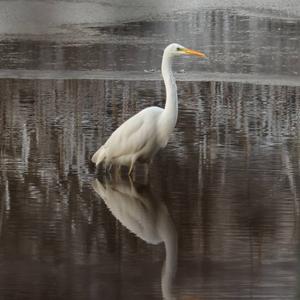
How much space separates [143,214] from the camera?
1006 centimetres

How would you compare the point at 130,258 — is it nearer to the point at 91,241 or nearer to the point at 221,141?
the point at 91,241

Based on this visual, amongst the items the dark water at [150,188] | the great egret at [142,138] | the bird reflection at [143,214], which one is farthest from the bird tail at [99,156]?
the bird reflection at [143,214]

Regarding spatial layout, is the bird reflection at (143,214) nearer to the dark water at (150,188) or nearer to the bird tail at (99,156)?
the dark water at (150,188)

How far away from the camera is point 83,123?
1433cm

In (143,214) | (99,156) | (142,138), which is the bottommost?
(143,214)

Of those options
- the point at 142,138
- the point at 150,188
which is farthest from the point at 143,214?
the point at 142,138

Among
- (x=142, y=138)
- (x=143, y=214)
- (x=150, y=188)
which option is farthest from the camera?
(x=142, y=138)

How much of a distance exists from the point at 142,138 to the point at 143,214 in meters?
1.84

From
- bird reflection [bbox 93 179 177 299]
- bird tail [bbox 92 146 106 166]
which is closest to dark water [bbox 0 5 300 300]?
bird reflection [bbox 93 179 177 299]

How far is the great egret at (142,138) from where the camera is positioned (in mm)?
11781

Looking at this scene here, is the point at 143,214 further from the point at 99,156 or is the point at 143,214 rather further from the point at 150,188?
the point at 99,156

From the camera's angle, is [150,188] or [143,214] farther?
[150,188]

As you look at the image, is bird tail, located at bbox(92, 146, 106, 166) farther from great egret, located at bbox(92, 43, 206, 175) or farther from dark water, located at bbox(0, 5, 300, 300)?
dark water, located at bbox(0, 5, 300, 300)

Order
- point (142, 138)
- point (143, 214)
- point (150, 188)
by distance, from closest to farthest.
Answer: point (143, 214)
point (150, 188)
point (142, 138)
